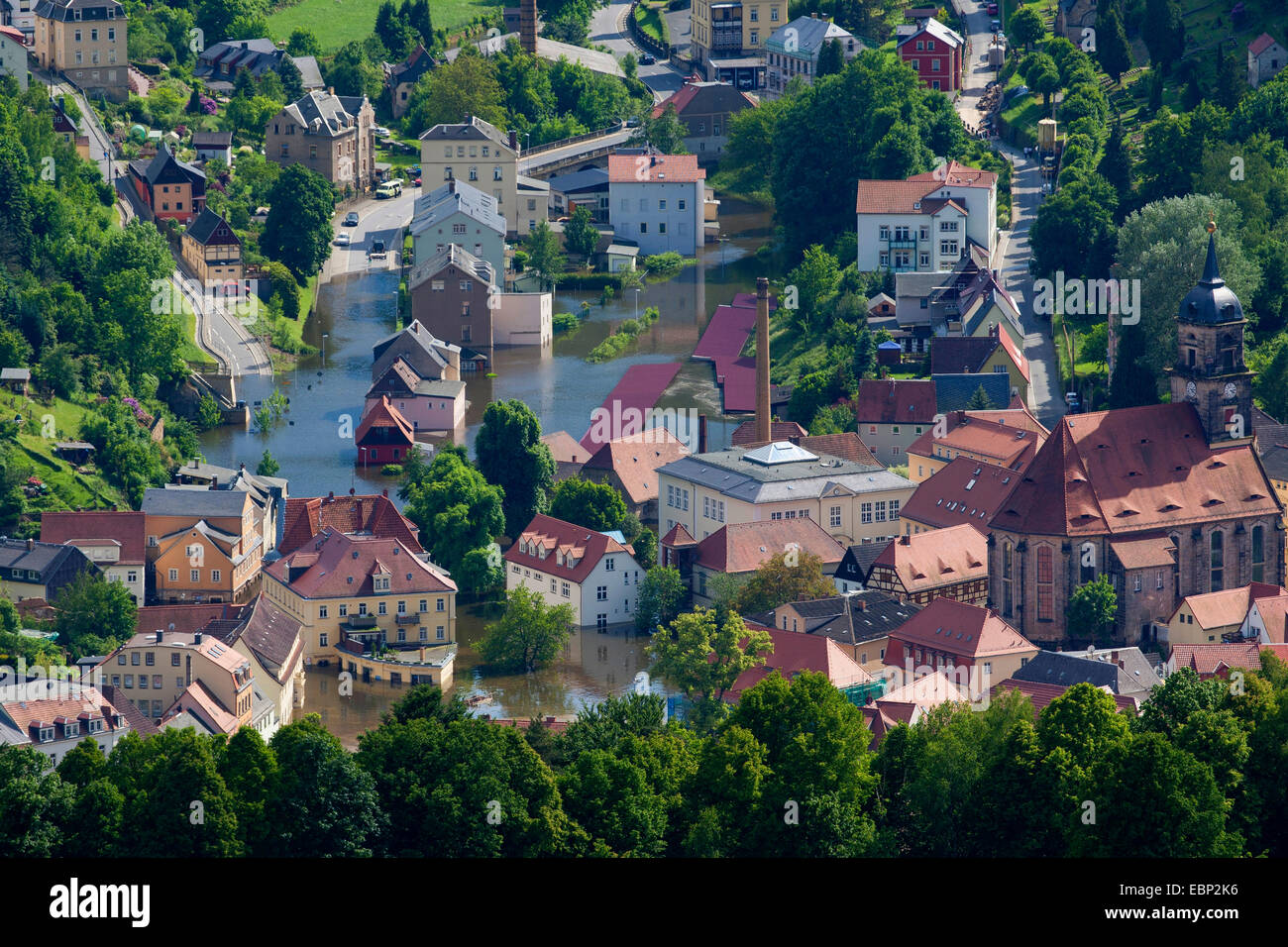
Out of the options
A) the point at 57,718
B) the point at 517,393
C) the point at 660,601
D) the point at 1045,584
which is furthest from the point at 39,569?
the point at 517,393

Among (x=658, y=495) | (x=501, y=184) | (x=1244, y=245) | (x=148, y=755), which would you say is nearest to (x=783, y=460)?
(x=658, y=495)

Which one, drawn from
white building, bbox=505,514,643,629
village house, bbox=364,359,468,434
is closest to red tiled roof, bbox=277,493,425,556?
white building, bbox=505,514,643,629

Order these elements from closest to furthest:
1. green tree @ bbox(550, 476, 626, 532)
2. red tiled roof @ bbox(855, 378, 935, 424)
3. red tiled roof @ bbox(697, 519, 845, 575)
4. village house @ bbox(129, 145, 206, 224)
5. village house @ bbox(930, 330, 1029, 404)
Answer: red tiled roof @ bbox(697, 519, 845, 575) < green tree @ bbox(550, 476, 626, 532) < red tiled roof @ bbox(855, 378, 935, 424) < village house @ bbox(930, 330, 1029, 404) < village house @ bbox(129, 145, 206, 224)

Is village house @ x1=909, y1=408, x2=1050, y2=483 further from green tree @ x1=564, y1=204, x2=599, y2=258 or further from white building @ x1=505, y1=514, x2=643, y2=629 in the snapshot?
green tree @ x1=564, y1=204, x2=599, y2=258

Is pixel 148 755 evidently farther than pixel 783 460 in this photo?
No

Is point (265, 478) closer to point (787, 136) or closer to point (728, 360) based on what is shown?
point (728, 360)

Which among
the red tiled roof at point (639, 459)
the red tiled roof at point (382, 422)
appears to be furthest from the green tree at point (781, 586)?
the red tiled roof at point (382, 422)

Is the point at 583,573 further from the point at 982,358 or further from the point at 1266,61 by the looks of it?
the point at 1266,61
